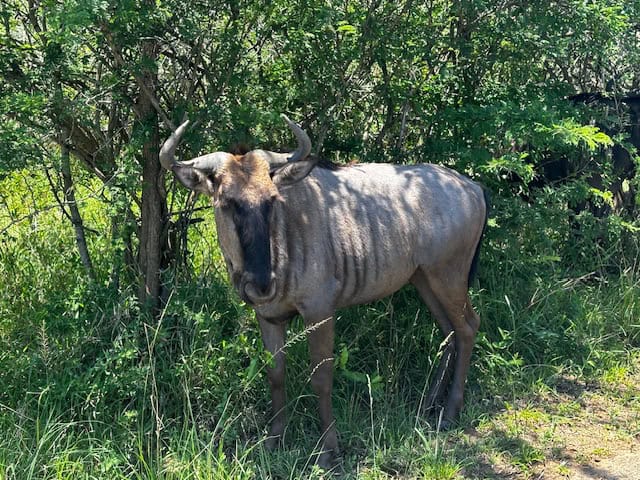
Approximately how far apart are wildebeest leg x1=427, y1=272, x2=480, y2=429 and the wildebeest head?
1217 millimetres

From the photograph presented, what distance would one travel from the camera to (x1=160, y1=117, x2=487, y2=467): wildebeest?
3.75 metres

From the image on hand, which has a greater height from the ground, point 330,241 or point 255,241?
point 255,241

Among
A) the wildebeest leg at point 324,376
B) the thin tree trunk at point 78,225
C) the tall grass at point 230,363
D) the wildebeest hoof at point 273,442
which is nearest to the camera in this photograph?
the tall grass at point 230,363

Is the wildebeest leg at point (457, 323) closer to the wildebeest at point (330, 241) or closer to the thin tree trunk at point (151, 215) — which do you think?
the wildebeest at point (330, 241)

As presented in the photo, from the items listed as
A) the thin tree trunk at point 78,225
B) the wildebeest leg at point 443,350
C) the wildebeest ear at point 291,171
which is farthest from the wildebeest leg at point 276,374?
the thin tree trunk at point 78,225

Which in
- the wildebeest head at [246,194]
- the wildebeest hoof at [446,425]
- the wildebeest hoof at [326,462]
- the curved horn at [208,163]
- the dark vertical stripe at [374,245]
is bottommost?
the wildebeest hoof at [446,425]

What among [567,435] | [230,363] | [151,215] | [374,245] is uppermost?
[151,215]

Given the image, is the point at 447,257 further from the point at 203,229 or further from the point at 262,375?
the point at 203,229

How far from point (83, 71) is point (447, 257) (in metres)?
2.50

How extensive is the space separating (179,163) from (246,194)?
0.41m

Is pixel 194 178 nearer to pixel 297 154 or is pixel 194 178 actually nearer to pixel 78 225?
pixel 297 154

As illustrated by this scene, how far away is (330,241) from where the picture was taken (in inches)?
164

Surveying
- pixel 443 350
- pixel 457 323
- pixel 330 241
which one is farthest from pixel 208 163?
pixel 443 350

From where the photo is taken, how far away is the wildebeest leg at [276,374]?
424 cm
